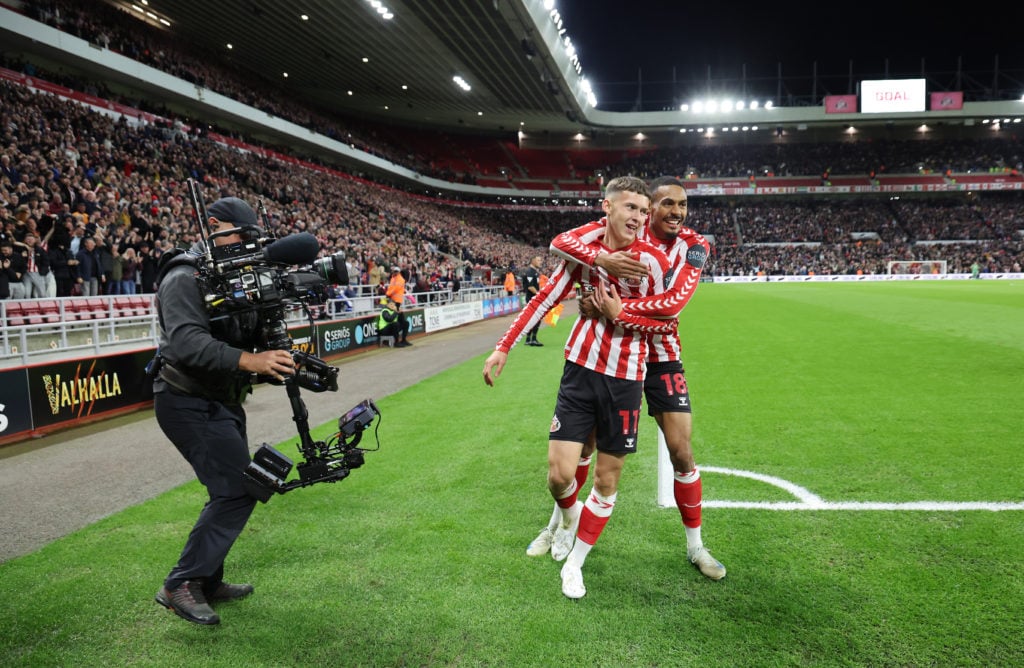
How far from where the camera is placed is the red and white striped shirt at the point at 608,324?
11.2ft

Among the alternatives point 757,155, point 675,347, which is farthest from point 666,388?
point 757,155

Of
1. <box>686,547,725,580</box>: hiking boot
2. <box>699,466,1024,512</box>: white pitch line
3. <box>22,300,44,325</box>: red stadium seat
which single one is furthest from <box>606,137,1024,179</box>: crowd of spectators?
<box>686,547,725,580</box>: hiking boot

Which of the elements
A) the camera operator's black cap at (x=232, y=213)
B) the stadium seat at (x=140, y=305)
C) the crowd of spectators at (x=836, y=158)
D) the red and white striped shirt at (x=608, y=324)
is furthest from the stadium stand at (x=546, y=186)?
the red and white striped shirt at (x=608, y=324)

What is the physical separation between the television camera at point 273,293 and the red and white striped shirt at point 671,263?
4.17ft

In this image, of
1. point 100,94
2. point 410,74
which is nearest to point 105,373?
point 100,94

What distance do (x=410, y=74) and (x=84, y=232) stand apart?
3098 centimetres

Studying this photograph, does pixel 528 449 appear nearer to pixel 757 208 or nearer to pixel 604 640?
pixel 604 640

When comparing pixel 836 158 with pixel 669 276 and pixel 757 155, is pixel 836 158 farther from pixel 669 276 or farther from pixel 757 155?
pixel 669 276

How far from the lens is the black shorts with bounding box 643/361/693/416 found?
365 cm

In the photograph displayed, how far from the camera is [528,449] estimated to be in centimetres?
632

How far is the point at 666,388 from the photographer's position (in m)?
3.66

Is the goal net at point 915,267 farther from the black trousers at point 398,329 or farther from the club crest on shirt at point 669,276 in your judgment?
the club crest on shirt at point 669,276

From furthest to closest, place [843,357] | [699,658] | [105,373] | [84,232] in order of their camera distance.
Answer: [84,232] → [843,357] → [105,373] → [699,658]

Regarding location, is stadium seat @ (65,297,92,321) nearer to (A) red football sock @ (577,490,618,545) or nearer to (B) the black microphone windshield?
(B) the black microphone windshield
